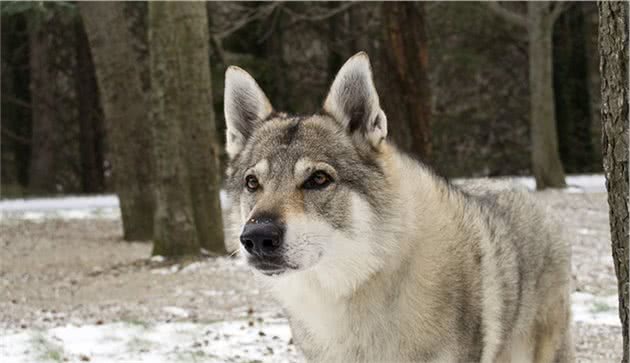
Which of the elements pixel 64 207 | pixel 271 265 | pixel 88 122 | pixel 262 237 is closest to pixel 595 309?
pixel 271 265

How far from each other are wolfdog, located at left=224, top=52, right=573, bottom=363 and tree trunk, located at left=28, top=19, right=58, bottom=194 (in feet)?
74.9

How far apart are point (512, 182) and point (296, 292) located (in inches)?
80.9

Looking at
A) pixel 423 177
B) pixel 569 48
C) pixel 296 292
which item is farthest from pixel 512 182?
pixel 569 48

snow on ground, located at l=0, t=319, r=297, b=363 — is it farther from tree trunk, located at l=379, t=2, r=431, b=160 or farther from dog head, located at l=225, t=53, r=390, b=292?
tree trunk, located at l=379, t=2, r=431, b=160

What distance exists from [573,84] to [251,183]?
70.9 feet

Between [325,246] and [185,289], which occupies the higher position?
[325,246]

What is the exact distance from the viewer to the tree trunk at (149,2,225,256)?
38.8 ft

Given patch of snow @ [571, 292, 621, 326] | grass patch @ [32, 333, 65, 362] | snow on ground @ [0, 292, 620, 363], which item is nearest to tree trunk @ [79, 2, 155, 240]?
snow on ground @ [0, 292, 620, 363]

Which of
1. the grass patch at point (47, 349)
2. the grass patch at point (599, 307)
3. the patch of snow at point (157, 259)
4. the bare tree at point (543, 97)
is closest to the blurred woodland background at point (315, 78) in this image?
Answer: the bare tree at point (543, 97)

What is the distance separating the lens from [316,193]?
14.6ft

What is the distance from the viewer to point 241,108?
5188mm

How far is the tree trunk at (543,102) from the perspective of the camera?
800 inches

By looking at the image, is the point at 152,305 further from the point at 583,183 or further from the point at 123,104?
the point at 583,183

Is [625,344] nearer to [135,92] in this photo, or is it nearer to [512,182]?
[512,182]
